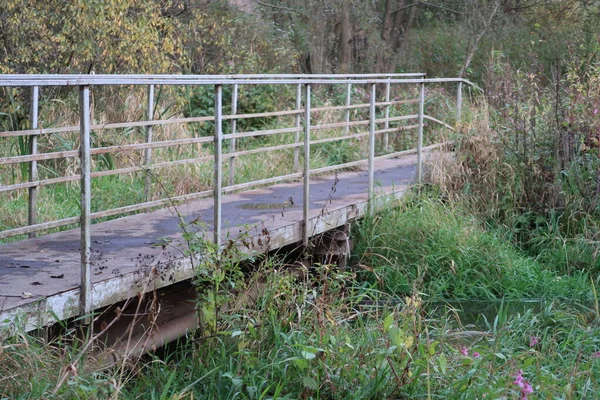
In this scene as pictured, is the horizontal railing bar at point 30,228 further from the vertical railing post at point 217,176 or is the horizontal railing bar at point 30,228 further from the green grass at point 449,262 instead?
the green grass at point 449,262

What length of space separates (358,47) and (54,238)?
14.2 meters

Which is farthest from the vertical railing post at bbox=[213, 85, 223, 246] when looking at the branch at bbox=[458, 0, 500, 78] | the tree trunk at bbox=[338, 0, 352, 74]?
the tree trunk at bbox=[338, 0, 352, 74]

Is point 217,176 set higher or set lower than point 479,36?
lower

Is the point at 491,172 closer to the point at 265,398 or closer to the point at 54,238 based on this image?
the point at 54,238

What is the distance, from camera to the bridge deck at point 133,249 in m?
4.99

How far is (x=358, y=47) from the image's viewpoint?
20.1 m

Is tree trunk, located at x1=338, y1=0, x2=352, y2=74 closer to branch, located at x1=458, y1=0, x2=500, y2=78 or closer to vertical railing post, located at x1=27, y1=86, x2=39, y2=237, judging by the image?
branch, located at x1=458, y1=0, x2=500, y2=78

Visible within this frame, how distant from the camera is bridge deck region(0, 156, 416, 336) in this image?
4992 mm

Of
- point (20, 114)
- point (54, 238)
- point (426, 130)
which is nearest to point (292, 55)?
point (426, 130)

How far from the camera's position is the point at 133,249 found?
6270mm

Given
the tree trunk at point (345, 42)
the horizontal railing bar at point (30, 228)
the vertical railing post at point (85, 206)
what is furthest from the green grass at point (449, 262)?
the tree trunk at point (345, 42)

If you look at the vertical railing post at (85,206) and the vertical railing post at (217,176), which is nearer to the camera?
the vertical railing post at (85,206)

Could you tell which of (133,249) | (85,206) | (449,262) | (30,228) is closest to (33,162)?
(133,249)

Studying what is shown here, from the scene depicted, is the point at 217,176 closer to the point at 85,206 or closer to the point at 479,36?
the point at 85,206
